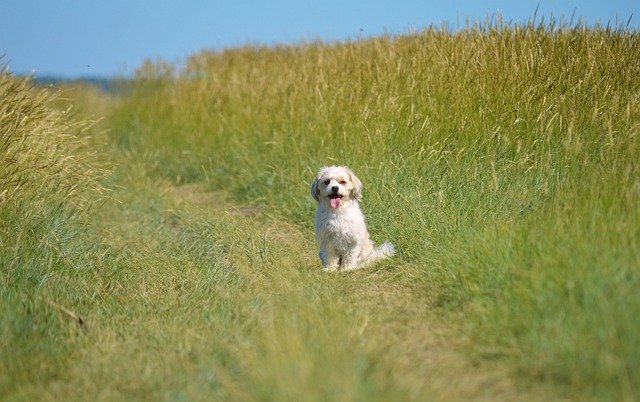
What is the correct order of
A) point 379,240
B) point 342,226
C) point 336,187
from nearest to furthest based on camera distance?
point 336,187
point 342,226
point 379,240

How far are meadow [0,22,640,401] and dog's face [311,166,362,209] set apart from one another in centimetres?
46

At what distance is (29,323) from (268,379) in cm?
170

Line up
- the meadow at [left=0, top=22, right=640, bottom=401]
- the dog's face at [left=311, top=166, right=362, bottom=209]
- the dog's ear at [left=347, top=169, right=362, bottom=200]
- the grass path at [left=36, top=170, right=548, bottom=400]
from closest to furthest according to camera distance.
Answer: the grass path at [left=36, top=170, right=548, bottom=400] < the meadow at [left=0, top=22, right=640, bottom=401] < the dog's face at [left=311, top=166, right=362, bottom=209] < the dog's ear at [left=347, top=169, right=362, bottom=200]

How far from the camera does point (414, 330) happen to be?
3.88 metres

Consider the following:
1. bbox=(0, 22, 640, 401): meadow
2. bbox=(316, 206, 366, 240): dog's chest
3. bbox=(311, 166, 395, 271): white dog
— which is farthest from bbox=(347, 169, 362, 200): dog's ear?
bbox=(0, 22, 640, 401): meadow

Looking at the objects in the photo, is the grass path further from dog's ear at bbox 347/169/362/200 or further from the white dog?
dog's ear at bbox 347/169/362/200

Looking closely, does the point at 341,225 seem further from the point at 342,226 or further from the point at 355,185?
the point at 355,185

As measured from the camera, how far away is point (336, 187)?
199 inches

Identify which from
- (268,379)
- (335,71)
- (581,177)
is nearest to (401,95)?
(335,71)

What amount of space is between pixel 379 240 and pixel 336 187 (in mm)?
936

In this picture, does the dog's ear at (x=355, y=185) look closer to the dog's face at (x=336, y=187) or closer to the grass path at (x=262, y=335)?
the dog's face at (x=336, y=187)

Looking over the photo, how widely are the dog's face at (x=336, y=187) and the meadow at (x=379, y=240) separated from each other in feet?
1.51

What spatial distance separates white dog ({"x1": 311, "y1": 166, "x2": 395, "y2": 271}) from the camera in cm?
518

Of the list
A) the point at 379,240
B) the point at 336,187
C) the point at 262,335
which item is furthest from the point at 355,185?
the point at 262,335
